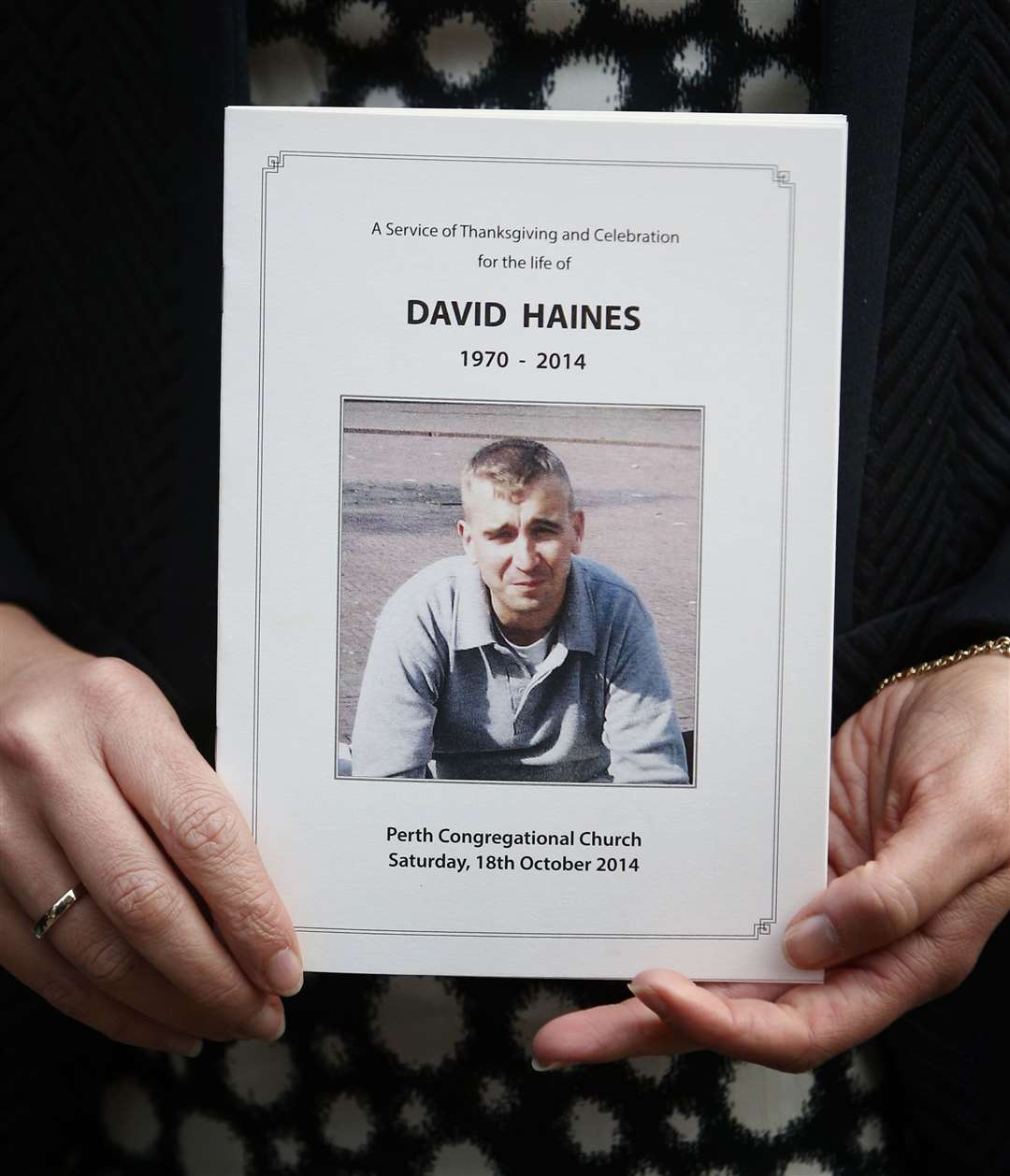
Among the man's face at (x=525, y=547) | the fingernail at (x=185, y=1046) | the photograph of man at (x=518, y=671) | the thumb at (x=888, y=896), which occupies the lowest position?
the fingernail at (x=185, y=1046)

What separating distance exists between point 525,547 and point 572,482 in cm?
5

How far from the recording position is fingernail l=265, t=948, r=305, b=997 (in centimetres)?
56

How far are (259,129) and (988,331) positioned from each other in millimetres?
497

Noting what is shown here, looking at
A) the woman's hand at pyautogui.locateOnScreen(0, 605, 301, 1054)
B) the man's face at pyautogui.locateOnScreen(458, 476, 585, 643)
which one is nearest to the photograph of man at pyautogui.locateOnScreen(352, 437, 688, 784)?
the man's face at pyautogui.locateOnScreen(458, 476, 585, 643)

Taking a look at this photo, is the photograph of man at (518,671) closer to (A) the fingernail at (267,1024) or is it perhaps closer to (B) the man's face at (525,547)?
(B) the man's face at (525,547)

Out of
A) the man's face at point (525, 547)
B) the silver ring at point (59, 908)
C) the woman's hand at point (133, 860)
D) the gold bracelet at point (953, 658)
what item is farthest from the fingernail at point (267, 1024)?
the gold bracelet at point (953, 658)

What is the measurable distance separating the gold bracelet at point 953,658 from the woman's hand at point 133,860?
437 mm

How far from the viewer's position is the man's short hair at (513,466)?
578 millimetres

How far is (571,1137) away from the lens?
686 millimetres

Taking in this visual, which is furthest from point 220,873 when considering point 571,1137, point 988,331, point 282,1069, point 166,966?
point 988,331

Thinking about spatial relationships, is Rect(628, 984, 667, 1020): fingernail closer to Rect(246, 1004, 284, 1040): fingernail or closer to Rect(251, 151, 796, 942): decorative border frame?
Rect(251, 151, 796, 942): decorative border frame

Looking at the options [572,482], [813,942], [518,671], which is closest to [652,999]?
[813,942]

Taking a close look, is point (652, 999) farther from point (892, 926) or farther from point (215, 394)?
point (215, 394)

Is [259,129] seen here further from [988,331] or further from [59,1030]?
[59,1030]
